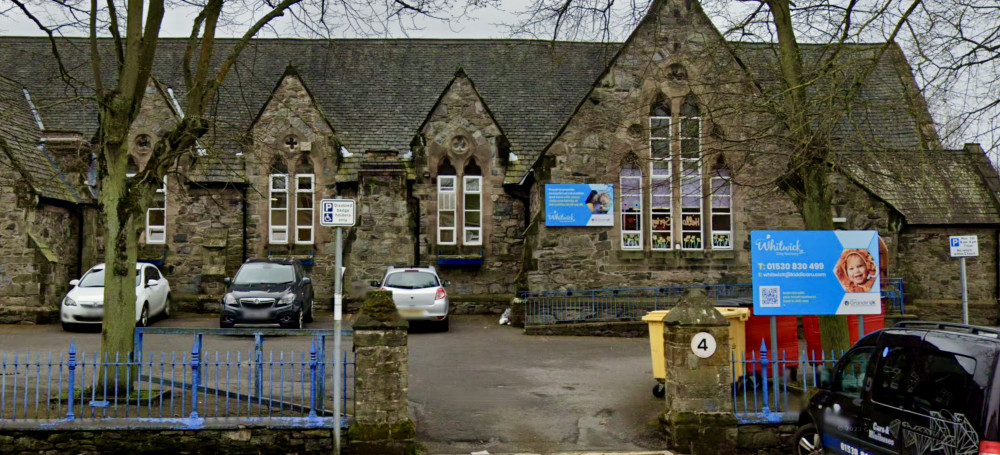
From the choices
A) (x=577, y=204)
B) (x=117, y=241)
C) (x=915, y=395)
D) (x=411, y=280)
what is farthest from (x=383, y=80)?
(x=915, y=395)

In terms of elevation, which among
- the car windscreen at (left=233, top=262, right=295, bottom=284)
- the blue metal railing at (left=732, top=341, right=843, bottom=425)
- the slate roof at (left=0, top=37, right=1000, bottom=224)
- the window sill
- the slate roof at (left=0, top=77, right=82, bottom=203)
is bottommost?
the blue metal railing at (left=732, top=341, right=843, bottom=425)

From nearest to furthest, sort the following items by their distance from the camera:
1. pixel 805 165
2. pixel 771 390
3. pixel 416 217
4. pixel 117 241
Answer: pixel 117 241 < pixel 805 165 < pixel 771 390 < pixel 416 217

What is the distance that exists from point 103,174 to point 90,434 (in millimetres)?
3577

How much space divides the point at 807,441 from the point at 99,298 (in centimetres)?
1562

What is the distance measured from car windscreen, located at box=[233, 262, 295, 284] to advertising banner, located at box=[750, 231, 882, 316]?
11930 mm

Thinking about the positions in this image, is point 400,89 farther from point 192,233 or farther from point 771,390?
point 771,390

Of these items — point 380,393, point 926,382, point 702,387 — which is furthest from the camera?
point 702,387

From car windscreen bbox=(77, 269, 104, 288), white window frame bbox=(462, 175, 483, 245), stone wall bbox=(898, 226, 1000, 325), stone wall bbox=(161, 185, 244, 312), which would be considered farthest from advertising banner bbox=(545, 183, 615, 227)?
car windscreen bbox=(77, 269, 104, 288)

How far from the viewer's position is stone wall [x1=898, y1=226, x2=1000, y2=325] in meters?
22.6

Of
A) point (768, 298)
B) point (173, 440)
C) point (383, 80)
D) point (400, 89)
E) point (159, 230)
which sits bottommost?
point (173, 440)

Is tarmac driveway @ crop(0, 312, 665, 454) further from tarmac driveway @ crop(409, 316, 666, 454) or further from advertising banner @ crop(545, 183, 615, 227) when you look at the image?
advertising banner @ crop(545, 183, 615, 227)

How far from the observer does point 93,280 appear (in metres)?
18.1

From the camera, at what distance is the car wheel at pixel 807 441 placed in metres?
7.46

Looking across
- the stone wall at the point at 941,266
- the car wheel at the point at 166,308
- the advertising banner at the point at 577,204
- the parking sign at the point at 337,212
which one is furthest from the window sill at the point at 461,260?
the parking sign at the point at 337,212
